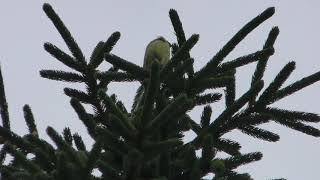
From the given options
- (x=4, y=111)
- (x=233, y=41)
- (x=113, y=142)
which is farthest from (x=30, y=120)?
(x=233, y=41)

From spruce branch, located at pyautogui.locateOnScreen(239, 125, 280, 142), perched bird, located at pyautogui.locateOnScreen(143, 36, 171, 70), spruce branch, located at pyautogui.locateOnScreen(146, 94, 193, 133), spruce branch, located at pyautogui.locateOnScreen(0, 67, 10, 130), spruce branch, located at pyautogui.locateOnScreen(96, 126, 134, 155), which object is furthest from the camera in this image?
perched bird, located at pyautogui.locateOnScreen(143, 36, 171, 70)

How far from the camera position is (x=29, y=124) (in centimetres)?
339

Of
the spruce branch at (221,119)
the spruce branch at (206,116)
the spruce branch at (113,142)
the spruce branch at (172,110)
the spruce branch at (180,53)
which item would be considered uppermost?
the spruce branch at (180,53)

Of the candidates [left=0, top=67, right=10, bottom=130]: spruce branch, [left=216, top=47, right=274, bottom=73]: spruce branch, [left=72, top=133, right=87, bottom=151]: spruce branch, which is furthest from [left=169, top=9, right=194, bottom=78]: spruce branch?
[left=0, top=67, right=10, bottom=130]: spruce branch

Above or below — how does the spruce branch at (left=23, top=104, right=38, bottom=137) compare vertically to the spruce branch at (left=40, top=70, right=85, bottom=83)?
below

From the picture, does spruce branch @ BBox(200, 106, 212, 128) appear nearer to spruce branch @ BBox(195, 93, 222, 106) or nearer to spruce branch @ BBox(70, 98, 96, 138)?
spruce branch @ BBox(195, 93, 222, 106)

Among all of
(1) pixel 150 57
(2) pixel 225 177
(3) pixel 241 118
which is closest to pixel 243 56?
(3) pixel 241 118

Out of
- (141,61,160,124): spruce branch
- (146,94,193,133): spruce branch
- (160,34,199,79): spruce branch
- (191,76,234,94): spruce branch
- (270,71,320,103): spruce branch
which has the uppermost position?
(191,76,234,94): spruce branch

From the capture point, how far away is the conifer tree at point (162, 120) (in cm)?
267

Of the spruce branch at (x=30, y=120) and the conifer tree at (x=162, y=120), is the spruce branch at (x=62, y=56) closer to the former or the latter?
the conifer tree at (x=162, y=120)

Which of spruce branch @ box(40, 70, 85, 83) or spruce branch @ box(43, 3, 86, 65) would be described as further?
spruce branch @ box(40, 70, 85, 83)

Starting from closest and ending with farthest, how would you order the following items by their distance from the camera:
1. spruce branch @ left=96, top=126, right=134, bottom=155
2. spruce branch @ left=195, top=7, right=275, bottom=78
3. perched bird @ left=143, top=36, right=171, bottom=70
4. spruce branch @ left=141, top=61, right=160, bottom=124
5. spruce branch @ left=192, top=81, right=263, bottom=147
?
spruce branch @ left=141, top=61, right=160, bottom=124, spruce branch @ left=96, top=126, right=134, bottom=155, spruce branch @ left=195, top=7, right=275, bottom=78, spruce branch @ left=192, top=81, right=263, bottom=147, perched bird @ left=143, top=36, right=171, bottom=70

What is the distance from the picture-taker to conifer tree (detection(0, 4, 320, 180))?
2.67 metres

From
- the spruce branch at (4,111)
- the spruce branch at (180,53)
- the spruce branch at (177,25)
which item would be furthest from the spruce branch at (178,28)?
the spruce branch at (4,111)
